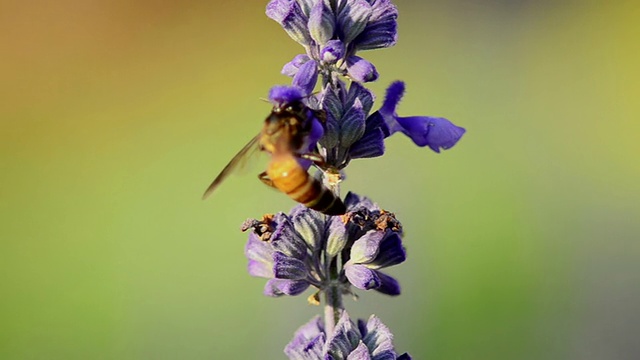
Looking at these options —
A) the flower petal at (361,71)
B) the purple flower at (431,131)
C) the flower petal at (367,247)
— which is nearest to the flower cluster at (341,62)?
the flower petal at (361,71)

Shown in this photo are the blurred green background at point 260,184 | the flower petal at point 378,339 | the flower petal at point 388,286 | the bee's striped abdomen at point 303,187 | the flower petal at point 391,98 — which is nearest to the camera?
the bee's striped abdomen at point 303,187

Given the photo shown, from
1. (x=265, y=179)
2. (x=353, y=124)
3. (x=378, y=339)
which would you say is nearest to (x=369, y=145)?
(x=353, y=124)

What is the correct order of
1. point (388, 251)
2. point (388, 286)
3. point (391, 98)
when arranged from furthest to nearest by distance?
1. point (391, 98)
2. point (388, 286)
3. point (388, 251)

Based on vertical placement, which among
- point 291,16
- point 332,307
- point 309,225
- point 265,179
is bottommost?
point 332,307

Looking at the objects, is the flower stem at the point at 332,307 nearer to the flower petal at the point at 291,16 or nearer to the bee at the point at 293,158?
the bee at the point at 293,158

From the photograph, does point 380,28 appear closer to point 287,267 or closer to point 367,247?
point 367,247

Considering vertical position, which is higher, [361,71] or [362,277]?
[361,71]

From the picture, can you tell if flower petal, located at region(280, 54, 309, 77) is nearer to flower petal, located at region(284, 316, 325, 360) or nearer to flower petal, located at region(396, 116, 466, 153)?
flower petal, located at region(396, 116, 466, 153)

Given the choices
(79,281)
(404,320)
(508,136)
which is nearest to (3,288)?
(79,281)
